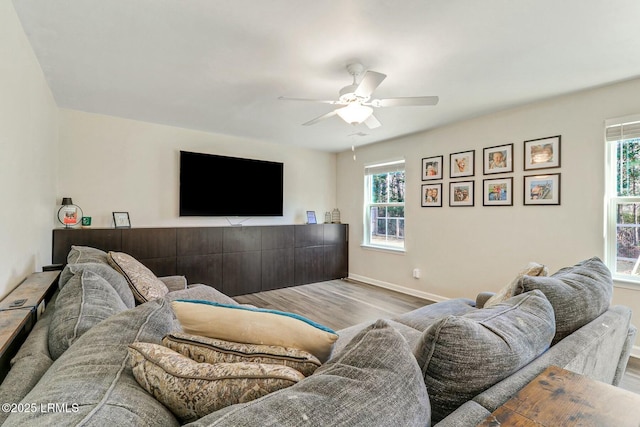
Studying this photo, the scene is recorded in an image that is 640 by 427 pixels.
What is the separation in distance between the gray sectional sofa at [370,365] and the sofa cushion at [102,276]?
16cm

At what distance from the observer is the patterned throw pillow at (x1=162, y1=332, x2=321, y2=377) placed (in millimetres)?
752

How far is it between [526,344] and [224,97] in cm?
303

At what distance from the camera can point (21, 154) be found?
184 cm

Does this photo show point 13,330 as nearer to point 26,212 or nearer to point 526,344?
point 26,212

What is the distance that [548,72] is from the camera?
2.37 meters

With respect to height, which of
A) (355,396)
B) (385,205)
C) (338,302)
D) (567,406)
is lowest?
(338,302)

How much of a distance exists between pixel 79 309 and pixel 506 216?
12.5 feet

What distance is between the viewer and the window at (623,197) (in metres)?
2.55

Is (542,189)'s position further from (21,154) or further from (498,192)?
(21,154)

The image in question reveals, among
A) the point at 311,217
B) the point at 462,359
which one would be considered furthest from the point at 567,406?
the point at 311,217

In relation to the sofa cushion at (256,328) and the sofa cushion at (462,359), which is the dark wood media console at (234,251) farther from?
the sofa cushion at (462,359)

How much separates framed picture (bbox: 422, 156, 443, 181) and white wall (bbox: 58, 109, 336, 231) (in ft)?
8.20

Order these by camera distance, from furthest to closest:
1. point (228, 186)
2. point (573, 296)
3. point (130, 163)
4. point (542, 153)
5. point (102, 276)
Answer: point (228, 186) < point (130, 163) < point (542, 153) < point (102, 276) < point (573, 296)

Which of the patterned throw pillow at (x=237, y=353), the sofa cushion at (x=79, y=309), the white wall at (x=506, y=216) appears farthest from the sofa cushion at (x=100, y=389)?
the white wall at (x=506, y=216)
